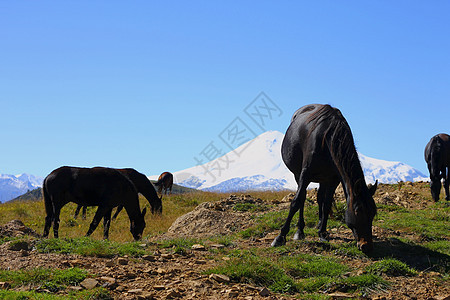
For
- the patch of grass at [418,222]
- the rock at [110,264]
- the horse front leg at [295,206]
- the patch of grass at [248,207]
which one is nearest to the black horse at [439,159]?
the patch of grass at [418,222]

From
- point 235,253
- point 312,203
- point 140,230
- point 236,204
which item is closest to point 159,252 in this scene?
point 235,253

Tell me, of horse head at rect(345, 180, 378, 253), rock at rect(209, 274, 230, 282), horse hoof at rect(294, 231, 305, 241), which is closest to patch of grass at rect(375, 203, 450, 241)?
horse hoof at rect(294, 231, 305, 241)

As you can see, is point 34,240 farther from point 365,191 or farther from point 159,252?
point 365,191

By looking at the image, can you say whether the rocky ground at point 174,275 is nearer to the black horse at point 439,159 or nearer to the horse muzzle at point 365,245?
the horse muzzle at point 365,245

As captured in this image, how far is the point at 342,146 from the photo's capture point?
923cm

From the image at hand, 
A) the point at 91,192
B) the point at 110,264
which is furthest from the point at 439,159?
the point at 110,264

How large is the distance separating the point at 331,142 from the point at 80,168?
7276mm

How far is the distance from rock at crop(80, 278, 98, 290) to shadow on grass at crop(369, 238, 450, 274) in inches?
199

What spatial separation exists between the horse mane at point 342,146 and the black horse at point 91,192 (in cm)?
585

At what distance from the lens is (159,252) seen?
9.08 m

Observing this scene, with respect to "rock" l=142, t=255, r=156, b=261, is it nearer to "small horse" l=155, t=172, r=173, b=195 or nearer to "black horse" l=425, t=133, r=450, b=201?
"black horse" l=425, t=133, r=450, b=201

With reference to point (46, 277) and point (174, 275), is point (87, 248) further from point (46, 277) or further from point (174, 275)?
point (174, 275)

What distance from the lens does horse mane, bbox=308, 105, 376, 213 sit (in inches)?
349

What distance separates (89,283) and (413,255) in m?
6.36
